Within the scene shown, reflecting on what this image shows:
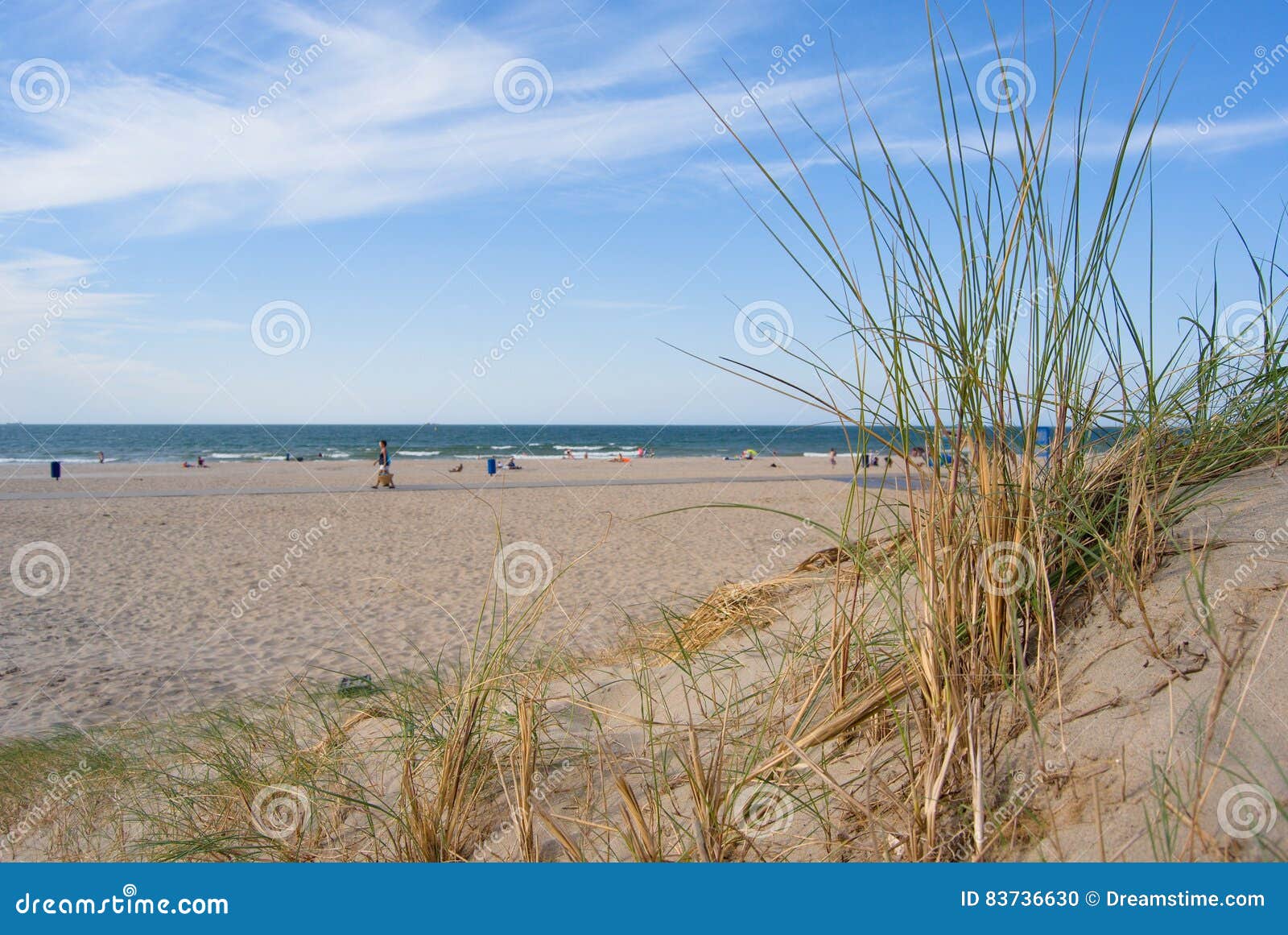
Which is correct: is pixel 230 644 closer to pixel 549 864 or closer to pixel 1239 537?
pixel 549 864

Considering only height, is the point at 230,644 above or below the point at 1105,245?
below

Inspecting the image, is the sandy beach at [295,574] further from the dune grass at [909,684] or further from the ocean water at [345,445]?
the ocean water at [345,445]

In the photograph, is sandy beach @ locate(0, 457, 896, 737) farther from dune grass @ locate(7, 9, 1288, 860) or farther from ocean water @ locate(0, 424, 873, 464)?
ocean water @ locate(0, 424, 873, 464)

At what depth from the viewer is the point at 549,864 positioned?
1.77 meters

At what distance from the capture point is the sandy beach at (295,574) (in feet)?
20.2

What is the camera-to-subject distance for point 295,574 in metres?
10.6

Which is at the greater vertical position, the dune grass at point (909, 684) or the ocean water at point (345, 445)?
the ocean water at point (345, 445)

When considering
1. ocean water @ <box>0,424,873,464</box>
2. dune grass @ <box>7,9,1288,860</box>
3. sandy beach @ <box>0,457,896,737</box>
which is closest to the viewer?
dune grass @ <box>7,9,1288,860</box>

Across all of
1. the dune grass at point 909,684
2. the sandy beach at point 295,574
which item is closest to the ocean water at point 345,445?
the sandy beach at point 295,574

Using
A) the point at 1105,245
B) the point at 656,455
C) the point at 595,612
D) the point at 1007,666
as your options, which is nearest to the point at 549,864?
the point at 1007,666

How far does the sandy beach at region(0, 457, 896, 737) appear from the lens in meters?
6.15

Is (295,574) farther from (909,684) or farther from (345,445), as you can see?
(345,445)

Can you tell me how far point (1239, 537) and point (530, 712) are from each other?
199cm

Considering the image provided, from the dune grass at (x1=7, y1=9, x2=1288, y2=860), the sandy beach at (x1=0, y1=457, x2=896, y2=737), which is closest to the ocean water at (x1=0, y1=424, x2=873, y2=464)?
the sandy beach at (x1=0, y1=457, x2=896, y2=737)
